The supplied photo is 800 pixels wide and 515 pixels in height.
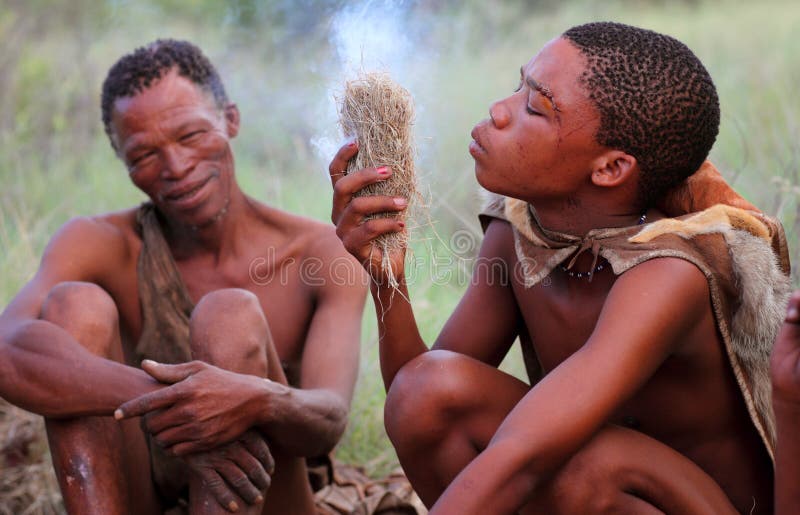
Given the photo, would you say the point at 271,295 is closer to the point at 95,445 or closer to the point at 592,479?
the point at 95,445

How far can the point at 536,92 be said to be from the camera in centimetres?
259

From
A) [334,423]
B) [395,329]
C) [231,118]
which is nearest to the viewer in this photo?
[395,329]

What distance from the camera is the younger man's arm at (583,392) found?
2246mm

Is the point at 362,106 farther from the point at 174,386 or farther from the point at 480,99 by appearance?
the point at 480,99

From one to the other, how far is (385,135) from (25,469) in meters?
2.39

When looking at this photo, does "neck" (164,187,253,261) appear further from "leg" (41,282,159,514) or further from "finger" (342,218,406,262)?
"finger" (342,218,406,262)

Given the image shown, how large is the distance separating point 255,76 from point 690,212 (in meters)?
5.49

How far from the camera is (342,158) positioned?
2.66m

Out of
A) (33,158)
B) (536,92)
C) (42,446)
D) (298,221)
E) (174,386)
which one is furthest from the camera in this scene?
(33,158)

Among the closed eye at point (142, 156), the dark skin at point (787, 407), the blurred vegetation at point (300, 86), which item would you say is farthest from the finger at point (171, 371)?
the blurred vegetation at point (300, 86)

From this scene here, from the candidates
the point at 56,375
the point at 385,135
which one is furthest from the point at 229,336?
the point at 385,135

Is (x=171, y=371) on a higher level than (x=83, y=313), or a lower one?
lower

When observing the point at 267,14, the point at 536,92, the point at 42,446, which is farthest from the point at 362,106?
the point at 267,14

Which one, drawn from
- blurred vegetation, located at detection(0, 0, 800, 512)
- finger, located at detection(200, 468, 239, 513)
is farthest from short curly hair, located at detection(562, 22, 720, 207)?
blurred vegetation, located at detection(0, 0, 800, 512)
